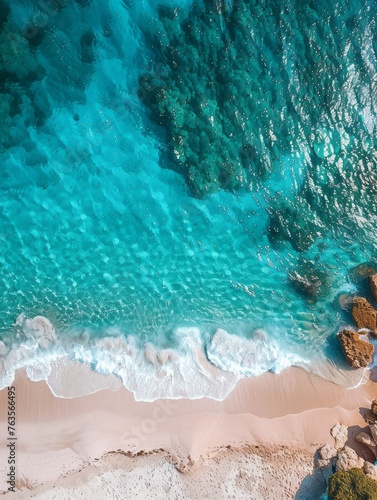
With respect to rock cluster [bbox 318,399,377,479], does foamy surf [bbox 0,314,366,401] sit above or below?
above

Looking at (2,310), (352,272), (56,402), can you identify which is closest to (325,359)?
(352,272)

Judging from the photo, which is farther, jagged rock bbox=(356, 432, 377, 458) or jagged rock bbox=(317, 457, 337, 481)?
jagged rock bbox=(356, 432, 377, 458)

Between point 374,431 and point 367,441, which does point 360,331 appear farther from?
point 367,441

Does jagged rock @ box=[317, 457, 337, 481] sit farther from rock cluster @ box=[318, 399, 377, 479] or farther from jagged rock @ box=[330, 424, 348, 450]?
jagged rock @ box=[330, 424, 348, 450]

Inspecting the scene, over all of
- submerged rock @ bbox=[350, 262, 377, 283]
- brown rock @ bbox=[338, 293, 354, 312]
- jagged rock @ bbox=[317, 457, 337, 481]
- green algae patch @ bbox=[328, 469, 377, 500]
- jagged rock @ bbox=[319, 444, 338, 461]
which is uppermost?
submerged rock @ bbox=[350, 262, 377, 283]

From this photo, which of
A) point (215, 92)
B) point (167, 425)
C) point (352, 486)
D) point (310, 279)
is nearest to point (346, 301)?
point (310, 279)

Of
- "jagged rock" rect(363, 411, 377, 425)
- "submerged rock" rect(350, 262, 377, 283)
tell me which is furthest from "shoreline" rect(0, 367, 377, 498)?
"submerged rock" rect(350, 262, 377, 283)
